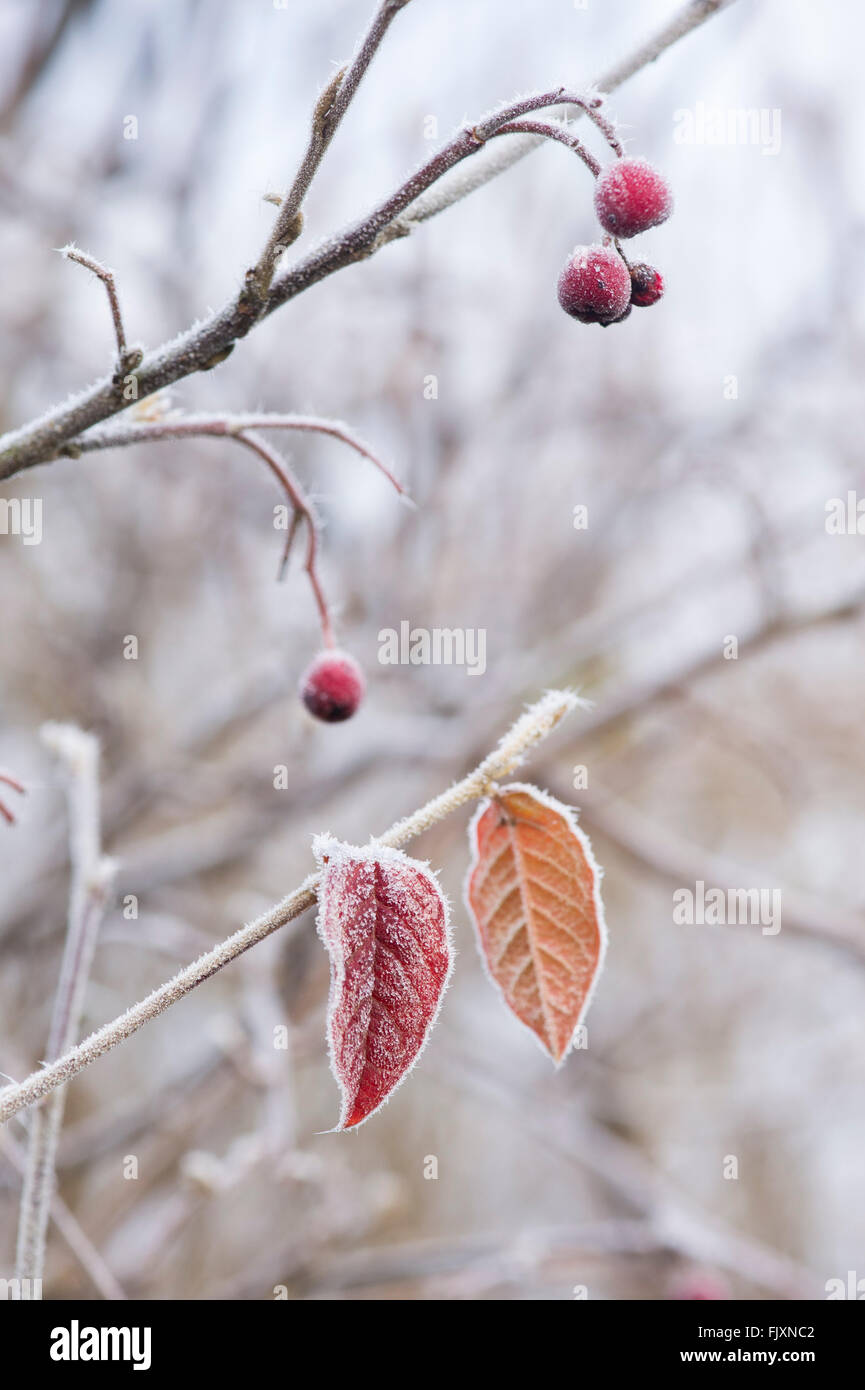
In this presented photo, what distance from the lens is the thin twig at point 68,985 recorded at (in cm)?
63

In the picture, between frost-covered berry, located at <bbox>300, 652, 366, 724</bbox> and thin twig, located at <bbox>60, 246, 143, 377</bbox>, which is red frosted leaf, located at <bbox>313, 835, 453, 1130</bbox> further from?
frost-covered berry, located at <bbox>300, 652, 366, 724</bbox>

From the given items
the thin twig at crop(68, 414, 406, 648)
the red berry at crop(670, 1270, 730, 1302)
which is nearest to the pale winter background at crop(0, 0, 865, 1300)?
the red berry at crop(670, 1270, 730, 1302)

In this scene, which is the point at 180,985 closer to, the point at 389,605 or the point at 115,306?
the point at 115,306

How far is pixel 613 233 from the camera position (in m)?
0.63

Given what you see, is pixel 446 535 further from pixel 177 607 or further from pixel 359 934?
pixel 359 934

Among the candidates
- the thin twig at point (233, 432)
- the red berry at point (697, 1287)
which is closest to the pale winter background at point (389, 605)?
the red berry at point (697, 1287)

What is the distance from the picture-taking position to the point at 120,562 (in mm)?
2818

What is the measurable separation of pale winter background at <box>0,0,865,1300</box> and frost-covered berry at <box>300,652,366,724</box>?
1.56 feet

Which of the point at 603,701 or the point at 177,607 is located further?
the point at 177,607

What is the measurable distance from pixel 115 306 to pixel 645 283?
12.4 inches

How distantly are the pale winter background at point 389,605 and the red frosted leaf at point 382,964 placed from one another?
63 cm

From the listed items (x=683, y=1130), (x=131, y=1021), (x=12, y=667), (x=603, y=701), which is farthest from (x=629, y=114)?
(x=683, y=1130)

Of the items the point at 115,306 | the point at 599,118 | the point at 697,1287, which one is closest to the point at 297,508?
the point at 115,306
